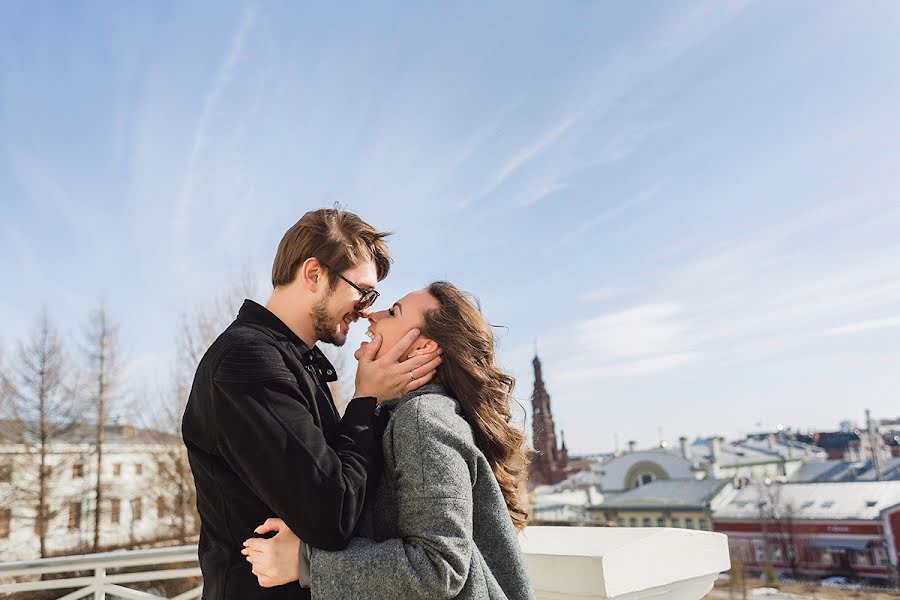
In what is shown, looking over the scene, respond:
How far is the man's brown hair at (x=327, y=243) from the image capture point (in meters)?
1.65

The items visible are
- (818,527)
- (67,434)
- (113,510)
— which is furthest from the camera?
(818,527)

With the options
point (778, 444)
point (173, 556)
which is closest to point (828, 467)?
point (778, 444)

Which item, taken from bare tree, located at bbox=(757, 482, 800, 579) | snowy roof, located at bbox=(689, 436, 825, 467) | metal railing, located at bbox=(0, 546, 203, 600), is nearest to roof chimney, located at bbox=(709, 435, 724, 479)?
snowy roof, located at bbox=(689, 436, 825, 467)

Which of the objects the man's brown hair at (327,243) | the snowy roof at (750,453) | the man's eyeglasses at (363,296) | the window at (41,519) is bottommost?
the snowy roof at (750,453)

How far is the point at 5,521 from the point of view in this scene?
16344 mm

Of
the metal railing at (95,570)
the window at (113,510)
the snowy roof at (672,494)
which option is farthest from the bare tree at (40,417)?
the snowy roof at (672,494)

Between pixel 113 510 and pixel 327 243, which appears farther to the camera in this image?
pixel 113 510

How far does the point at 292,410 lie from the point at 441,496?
34 cm

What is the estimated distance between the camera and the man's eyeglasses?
1.65 m

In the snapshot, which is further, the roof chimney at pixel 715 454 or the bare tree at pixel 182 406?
the roof chimney at pixel 715 454

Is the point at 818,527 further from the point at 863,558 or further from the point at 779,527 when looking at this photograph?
the point at 863,558

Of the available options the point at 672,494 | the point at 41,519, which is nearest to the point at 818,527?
the point at 672,494

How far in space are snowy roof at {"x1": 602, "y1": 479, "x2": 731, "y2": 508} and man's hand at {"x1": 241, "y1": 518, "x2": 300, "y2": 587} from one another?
39815 millimetres

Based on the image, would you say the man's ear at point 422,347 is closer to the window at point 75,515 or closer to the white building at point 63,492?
the white building at point 63,492
